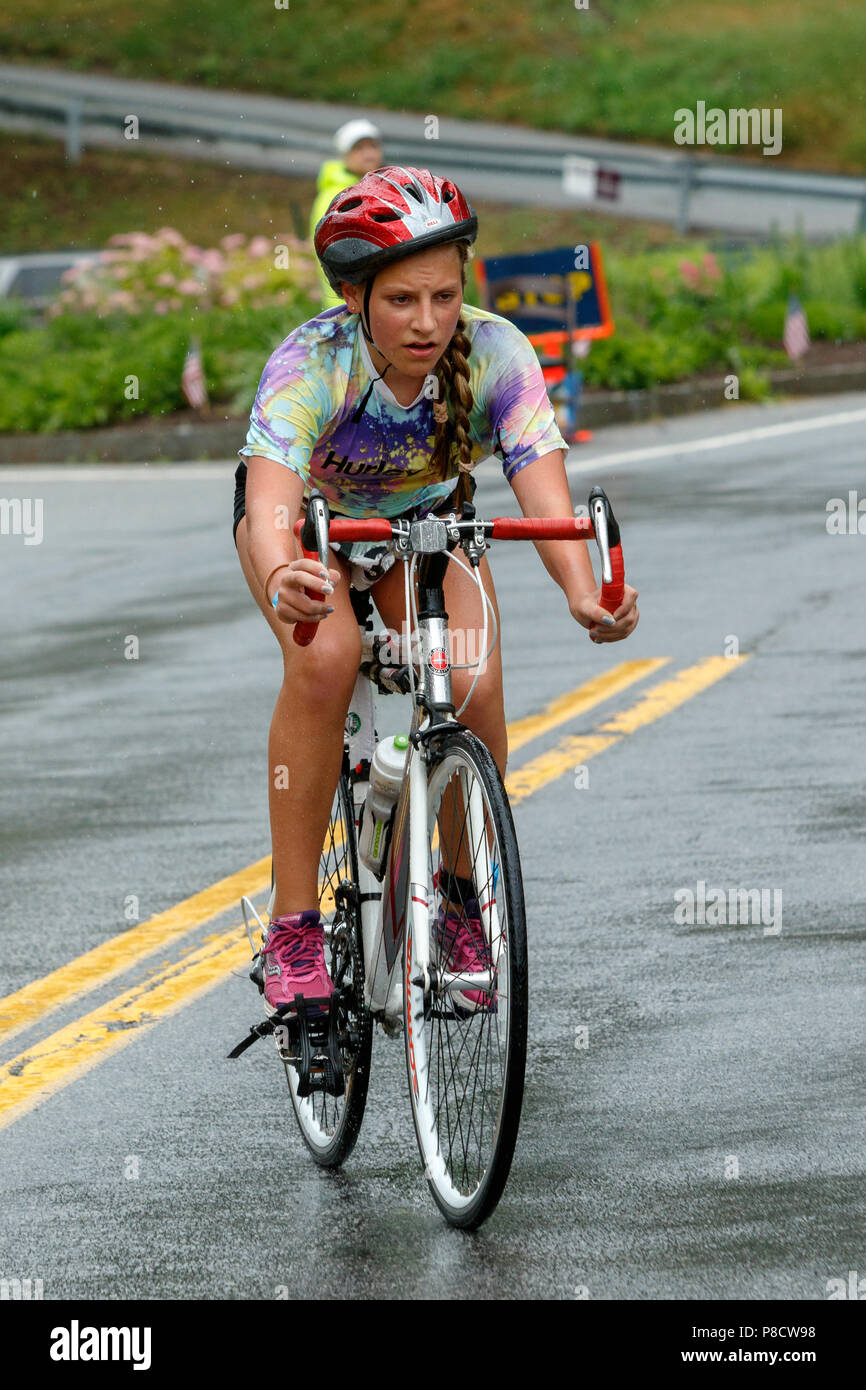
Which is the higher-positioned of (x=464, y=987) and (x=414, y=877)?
(x=414, y=877)

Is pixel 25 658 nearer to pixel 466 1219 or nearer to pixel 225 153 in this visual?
pixel 466 1219

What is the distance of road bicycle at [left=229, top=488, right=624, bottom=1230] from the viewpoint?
172 inches

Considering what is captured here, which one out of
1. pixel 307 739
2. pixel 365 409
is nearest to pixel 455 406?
pixel 365 409

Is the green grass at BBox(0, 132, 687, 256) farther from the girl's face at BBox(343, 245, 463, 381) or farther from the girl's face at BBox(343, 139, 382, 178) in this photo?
the girl's face at BBox(343, 245, 463, 381)

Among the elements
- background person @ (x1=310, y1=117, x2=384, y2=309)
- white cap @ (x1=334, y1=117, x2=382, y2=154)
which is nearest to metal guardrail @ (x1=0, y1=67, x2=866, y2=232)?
background person @ (x1=310, y1=117, x2=384, y2=309)

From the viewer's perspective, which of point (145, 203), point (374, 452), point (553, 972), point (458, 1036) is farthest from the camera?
point (145, 203)

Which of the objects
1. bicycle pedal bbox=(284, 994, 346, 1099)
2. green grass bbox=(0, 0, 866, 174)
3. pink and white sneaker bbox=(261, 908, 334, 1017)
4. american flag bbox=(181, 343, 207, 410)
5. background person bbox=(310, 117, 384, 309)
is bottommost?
bicycle pedal bbox=(284, 994, 346, 1099)

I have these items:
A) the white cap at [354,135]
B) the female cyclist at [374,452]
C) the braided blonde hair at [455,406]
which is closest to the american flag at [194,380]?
the white cap at [354,135]

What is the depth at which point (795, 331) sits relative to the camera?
2255 cm

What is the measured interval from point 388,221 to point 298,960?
1.46 m

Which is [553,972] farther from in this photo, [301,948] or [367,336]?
[367,336]

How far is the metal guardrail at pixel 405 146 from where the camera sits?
33.7 meters

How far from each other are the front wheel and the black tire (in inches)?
10.1
